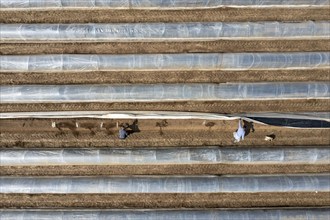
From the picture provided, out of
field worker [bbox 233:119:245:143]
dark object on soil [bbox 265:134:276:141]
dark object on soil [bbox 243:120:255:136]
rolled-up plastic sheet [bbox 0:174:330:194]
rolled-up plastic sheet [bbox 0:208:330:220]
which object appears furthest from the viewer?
dark object on soil [bbox 243:120:255:136]

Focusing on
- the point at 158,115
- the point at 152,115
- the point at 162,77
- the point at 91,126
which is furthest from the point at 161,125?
the point at 91,126

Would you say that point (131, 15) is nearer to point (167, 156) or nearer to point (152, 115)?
point (152, 115)

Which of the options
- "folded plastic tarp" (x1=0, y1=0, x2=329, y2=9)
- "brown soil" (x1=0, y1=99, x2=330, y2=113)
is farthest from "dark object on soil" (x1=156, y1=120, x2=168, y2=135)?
"folded plastic tarp" (x1=0, y1=0, x2=329, y2=9)

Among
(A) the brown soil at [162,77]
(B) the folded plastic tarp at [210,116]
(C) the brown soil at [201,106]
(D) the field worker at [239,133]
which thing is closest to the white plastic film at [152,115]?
(B) the folded plastic tarp at [210,116]

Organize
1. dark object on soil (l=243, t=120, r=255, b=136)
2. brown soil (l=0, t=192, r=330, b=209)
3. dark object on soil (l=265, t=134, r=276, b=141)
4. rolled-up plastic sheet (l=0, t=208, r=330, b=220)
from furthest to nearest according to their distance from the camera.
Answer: dark object on soil (l=243, t=120, r=255, b=136)
dark object on soil (l=265, t=134, r=276, b=141)
brown soil (l=0, t=192, r=330, b=209)
rolled-up plastic sheet (l=0, t=208, r=330, b=220)

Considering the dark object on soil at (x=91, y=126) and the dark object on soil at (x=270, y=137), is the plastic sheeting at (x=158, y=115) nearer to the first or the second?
the dark object on soil at (x=91, y=126)

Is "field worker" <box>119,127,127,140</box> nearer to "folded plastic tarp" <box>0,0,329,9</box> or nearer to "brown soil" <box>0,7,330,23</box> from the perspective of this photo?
"brown soil" <box>0,7,330,23</box>
